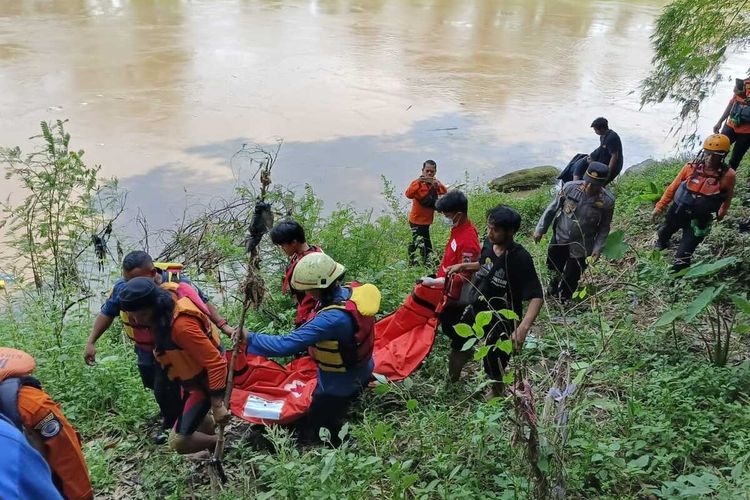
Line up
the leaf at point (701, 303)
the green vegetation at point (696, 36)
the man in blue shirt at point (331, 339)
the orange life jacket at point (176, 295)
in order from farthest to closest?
1. the green vegetation at point (696, 36)
2. the orange life jacket at point (176, 295)
3. the man in blue shirt at point (331, 339)
4. the leaf at point (701, 303)

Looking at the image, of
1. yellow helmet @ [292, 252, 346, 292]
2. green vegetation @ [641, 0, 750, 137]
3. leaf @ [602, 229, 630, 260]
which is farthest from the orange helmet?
green vegetation @ [641, 0, 750, 137]

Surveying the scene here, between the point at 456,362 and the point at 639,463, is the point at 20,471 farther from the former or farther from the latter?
the point at 456,362

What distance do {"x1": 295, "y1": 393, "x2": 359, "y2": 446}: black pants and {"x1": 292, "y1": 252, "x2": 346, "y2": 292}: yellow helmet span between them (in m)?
0.68

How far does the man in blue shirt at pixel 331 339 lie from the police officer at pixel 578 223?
1.92 meters

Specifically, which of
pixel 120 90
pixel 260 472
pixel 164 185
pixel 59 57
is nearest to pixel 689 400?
pixel 260 472

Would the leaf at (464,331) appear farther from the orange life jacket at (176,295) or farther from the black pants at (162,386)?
the black pants at (162,386)

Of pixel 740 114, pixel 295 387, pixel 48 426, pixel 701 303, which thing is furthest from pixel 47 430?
pixel 740 114

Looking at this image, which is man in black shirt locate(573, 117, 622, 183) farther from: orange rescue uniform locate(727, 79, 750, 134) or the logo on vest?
the logo on vest

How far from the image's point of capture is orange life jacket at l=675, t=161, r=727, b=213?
177 inches

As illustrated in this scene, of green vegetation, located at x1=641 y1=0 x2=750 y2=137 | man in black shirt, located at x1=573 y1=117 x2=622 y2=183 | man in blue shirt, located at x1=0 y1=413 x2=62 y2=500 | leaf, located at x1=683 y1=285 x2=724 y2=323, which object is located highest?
green vegetation, located at x1=641 y1=0 x2=750 y2=137

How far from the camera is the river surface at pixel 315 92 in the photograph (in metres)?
11.5

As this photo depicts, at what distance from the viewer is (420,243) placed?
5.92 meters

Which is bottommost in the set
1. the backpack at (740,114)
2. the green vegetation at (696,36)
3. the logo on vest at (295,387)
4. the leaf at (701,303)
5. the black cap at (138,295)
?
the logo on vest at (295,387)

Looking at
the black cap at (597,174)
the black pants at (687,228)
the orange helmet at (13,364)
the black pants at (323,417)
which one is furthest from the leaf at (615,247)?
the orange helmet at (13,364)
